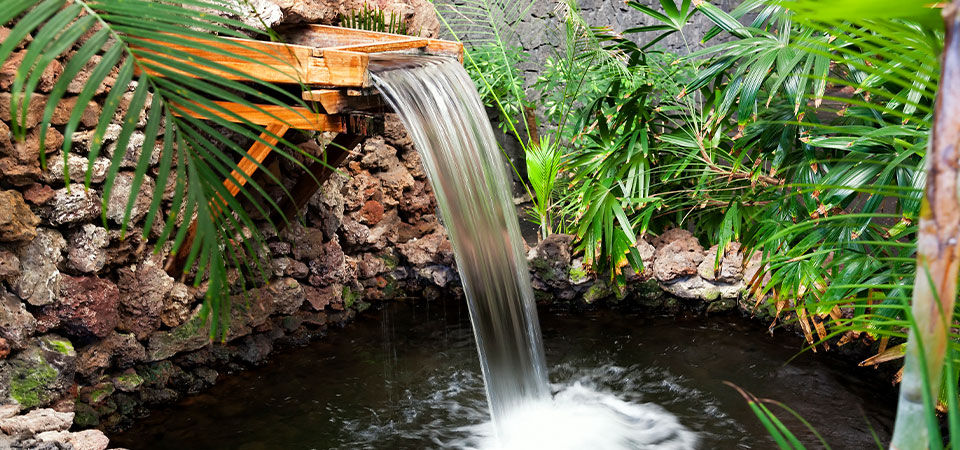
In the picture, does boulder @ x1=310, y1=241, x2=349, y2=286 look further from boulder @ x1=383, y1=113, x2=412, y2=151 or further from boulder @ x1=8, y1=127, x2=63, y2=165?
boulder @ x1=8, y1=127, x2=63, y2=165

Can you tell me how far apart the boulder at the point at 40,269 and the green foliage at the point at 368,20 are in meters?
2.13

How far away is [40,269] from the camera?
2947mm

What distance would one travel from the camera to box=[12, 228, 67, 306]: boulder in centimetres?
290

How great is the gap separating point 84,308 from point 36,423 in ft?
2.05

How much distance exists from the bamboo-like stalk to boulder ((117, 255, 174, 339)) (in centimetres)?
330

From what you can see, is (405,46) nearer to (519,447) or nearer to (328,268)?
(328,268)

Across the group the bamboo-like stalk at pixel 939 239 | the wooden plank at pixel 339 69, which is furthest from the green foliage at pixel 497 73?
the bamboo-like stalk at pixel 939 239

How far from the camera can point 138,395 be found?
347 cm

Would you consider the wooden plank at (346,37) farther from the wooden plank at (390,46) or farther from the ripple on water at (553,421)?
the ripple on water at (553,421)

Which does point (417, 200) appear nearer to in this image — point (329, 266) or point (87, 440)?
point (329, 266)

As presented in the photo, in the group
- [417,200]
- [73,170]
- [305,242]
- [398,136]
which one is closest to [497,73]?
[398,136]

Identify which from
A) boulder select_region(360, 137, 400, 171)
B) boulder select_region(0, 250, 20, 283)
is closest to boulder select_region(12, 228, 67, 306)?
boulder select_region(0, 250, 20, 283)

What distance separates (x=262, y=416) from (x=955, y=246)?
3.28 m

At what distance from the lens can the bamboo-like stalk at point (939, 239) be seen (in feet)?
2.00
